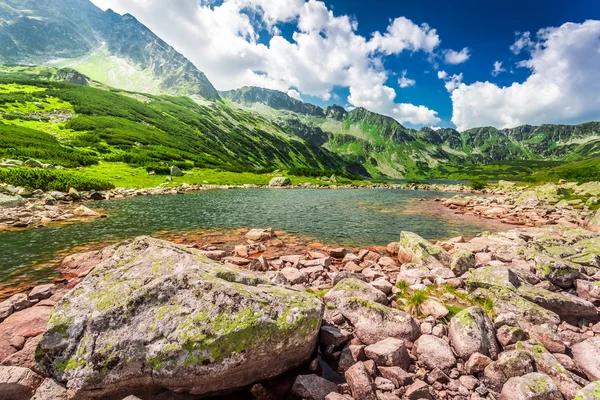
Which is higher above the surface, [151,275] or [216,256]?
[151,275]

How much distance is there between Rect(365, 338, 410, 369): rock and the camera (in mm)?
7258

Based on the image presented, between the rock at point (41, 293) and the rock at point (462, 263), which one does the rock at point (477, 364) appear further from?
the rock at point (41, 293)

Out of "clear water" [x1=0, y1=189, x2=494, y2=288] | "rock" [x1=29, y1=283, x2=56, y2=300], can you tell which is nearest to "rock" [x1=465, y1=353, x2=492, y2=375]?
"rock" [x1=29, y1=283, x2=56, y2=300]

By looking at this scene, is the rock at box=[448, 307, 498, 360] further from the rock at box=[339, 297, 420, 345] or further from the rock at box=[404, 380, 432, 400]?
the rock at box=[404, 380, 432, 400]

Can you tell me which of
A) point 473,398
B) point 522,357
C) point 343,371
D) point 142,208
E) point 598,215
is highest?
point 598,215

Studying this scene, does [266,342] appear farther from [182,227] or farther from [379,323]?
[182,227]

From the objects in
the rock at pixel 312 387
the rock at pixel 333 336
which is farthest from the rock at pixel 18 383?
the rock at pixel 333 336

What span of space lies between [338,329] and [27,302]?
480 inches

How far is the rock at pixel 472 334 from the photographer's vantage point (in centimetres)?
756

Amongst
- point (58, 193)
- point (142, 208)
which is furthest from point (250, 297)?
point (58, 193)

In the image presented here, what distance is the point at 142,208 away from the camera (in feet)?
122

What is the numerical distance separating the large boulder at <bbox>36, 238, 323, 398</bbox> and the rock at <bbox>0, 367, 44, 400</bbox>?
0.50 meters

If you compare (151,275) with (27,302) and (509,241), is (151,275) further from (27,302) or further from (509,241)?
(509,241)

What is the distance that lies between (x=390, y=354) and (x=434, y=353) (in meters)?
1.44
